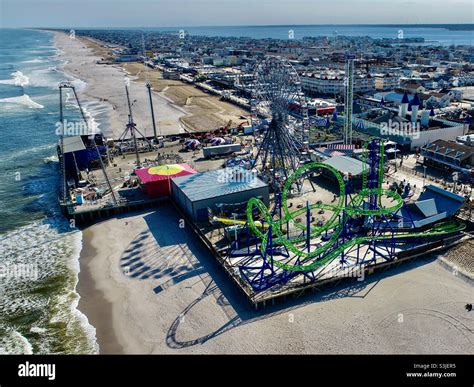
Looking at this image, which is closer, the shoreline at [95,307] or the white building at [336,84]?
the shoreline at [95,307]

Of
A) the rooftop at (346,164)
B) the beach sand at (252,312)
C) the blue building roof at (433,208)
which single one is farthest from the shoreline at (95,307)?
the rooftop at (346,164)

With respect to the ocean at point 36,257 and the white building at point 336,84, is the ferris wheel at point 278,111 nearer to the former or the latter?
the ocean at point 36,257

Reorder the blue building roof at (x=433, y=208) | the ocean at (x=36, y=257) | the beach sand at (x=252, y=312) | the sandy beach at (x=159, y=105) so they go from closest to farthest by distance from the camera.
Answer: the beach sand at (x=252, y=312) → the ocean at (x=36, y=257) → the blue building roof at (x=433, y=208) → the sandy beach at (x=159, y=105)

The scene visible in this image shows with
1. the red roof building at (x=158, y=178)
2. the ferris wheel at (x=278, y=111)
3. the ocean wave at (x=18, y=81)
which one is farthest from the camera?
the ocean wave at (x=18, y=81)

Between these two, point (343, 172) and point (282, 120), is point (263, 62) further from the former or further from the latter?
point (343, 172)

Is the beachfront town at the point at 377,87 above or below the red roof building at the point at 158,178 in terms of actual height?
above

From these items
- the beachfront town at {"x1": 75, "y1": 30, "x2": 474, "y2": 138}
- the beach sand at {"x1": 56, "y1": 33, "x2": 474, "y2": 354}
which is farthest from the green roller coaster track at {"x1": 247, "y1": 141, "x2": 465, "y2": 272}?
the beachfront town at {"x1": 75, "y1": 30, "x2": 474, "y2": 138}

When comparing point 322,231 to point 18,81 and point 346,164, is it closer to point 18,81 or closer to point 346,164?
point 346,164

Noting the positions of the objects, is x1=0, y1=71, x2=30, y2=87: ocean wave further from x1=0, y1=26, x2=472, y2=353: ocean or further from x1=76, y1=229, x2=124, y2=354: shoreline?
x1=76, y1=229, x2=124, y2=354: shoreline
